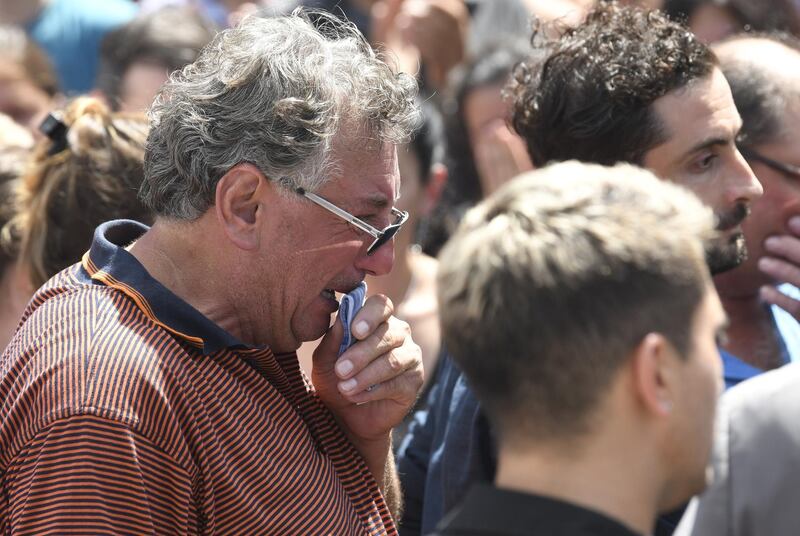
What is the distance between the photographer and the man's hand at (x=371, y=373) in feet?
7.37

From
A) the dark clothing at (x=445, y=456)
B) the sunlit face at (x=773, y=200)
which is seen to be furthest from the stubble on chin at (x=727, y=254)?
the dark clothing at (x=445, y=456)

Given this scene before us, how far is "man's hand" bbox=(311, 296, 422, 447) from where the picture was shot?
2246 millimetres

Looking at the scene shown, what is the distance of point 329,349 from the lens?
2367 mm

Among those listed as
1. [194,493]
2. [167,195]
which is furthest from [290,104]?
[194,493]

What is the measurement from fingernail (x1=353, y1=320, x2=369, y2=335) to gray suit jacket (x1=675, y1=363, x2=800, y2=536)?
763 mm

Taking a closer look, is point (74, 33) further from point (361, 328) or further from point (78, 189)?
point (361, 328)

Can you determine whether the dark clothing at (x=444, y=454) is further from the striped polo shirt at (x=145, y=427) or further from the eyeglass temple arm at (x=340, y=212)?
the eyeglass temple arm at (x=340, y=212)

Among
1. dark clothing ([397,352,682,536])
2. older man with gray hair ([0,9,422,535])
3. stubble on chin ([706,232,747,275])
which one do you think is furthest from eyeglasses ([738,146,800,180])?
older man with gray hair ([0,9,422,535])

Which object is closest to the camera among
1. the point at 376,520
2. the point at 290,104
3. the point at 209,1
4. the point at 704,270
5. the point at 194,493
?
the point at 704,270

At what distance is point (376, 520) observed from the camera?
2285mm

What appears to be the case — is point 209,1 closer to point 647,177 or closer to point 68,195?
point 68,195

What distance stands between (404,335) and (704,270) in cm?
92

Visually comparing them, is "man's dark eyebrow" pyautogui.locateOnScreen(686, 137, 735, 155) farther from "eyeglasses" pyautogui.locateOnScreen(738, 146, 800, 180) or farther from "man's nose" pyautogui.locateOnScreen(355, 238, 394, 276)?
"man's nose" pyautogui.locateOnScreen(355, 238, 394, 276)

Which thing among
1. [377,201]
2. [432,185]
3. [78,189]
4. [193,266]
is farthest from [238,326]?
[432,185]
